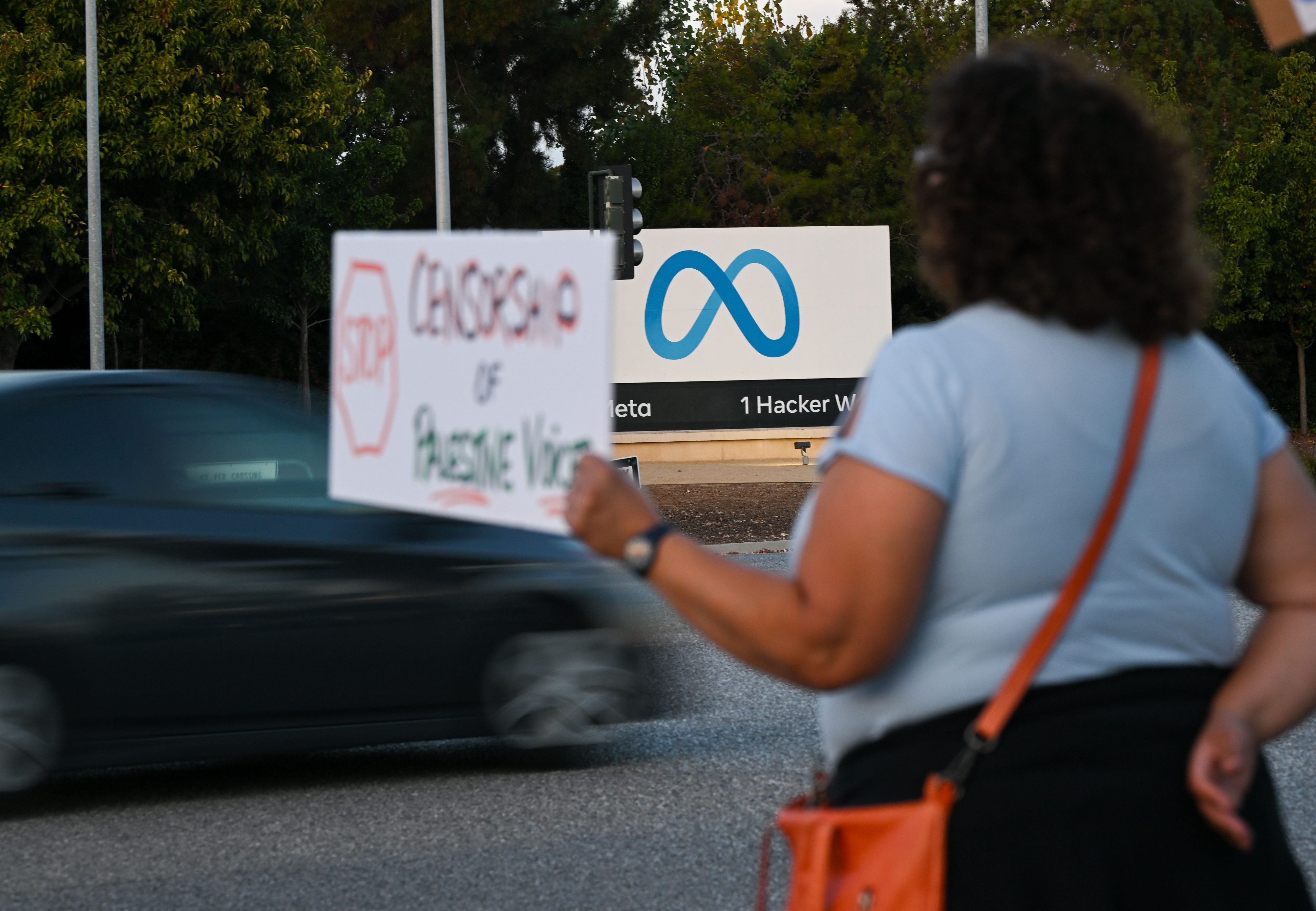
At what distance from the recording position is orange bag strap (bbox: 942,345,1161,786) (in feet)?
5.70

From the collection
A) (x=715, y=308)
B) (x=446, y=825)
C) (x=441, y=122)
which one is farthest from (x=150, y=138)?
(x=446, y=825)

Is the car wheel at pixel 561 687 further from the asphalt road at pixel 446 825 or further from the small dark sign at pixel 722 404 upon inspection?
the small dark sign at pixel 722 404

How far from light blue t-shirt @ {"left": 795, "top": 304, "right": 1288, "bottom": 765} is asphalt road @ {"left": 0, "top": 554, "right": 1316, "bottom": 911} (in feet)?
9.54

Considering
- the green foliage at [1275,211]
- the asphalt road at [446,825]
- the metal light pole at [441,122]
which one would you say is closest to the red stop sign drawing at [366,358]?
the asphalt road at [446,825]

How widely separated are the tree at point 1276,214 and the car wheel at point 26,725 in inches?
1314

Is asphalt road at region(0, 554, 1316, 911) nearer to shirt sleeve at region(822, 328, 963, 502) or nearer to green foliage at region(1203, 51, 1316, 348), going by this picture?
shirt sleeve at region(822, 328, 963, 502)

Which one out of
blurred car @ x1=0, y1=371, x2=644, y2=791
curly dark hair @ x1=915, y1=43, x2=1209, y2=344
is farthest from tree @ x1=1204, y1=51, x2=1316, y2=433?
curly dark hair @ x1=915, y1=43, x2=1209, y2=344

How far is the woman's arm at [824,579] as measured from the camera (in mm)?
1687

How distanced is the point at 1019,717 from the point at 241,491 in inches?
173

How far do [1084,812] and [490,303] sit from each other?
0.87 meters

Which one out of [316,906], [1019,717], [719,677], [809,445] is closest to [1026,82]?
[1019,717]

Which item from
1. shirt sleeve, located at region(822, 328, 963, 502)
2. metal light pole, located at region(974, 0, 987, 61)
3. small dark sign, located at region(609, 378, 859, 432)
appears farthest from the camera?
small dark sign, located at region(609, 378, 859, 432)

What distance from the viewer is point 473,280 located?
6.39 ft

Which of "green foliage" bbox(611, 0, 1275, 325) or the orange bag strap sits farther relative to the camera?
"green foliage" bbox(611, 0, 1275, 325)
